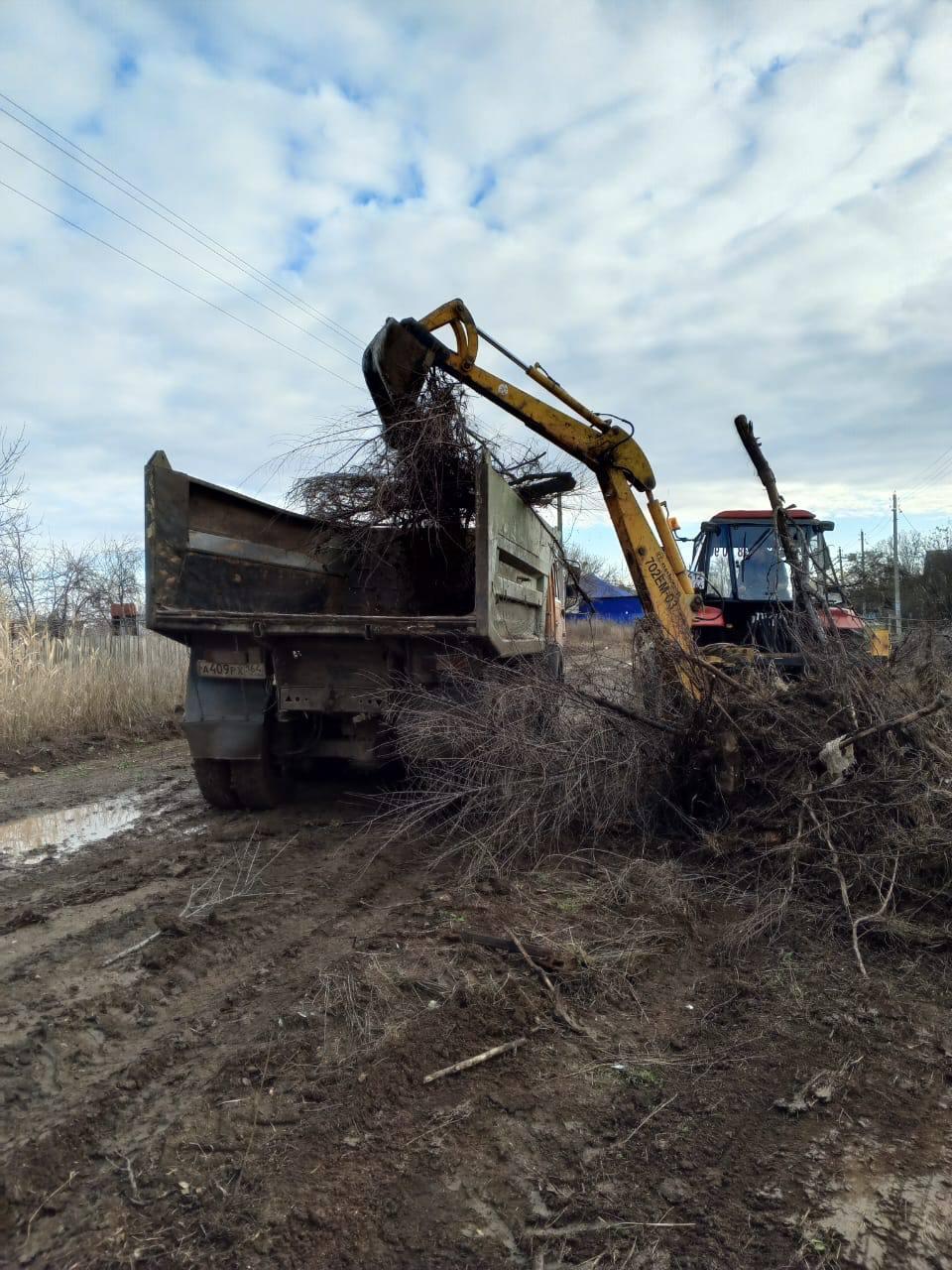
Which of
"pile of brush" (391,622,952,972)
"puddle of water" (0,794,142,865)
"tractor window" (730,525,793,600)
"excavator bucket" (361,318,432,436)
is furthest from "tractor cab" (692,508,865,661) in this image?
"puddle of water" (0,794,142,865)

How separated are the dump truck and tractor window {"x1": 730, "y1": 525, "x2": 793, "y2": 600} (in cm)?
301

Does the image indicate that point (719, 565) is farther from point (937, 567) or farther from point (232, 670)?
point (937, 567)

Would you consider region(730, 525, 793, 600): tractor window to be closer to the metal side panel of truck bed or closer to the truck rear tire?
the metal side panel of truck bed

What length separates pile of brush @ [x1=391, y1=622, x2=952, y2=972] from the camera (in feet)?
13.3

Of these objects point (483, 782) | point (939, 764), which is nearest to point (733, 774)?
point (939, 764)

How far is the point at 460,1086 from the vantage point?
260 cm

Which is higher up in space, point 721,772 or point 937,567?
point 937,567

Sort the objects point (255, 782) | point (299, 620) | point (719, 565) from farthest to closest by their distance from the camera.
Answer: point (719, 565)
point (255, 782)
point (299, 620)

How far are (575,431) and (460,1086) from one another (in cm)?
512

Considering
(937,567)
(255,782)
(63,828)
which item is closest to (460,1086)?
(255,782)

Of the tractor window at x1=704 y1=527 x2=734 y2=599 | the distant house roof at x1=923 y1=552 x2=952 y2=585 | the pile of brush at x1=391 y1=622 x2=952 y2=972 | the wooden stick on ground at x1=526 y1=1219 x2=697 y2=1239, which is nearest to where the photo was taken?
the wooden stick on ground at x1=526 y1=1219 x2=697 y2=1239

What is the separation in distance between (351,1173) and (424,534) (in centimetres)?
509

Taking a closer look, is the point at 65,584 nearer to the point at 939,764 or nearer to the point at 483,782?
the point at 483,782

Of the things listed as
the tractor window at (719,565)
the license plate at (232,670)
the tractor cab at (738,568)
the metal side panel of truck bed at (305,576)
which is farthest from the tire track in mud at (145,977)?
the tractor window at (719,565)
